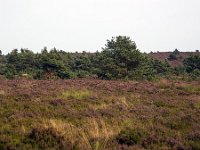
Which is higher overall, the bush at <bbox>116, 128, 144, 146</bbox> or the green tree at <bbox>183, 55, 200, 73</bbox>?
the green tree at <bbox>183, 55, 200, 73</bbox>

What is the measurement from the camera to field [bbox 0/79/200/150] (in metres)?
7.74

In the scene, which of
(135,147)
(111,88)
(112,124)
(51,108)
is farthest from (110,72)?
(135,147)

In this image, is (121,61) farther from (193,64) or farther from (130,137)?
(130,137)

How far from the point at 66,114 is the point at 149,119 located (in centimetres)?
250

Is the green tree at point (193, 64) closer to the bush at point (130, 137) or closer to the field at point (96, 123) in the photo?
the field at point (96, 123)

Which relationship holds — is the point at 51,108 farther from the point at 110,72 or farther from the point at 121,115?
the point at 110,72

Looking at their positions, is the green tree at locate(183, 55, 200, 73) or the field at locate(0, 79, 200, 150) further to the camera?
the green tree at locate(183, 55, 200, 73)

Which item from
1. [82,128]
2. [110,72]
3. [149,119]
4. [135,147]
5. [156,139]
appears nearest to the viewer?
[135,147]

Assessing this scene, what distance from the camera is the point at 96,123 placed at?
30.5ft

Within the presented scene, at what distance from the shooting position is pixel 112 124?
31.4ft

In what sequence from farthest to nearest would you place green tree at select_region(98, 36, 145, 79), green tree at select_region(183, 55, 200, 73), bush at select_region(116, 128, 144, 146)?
green tree at select_region(183, 55, 200, 73) → green tree at select_region(98, 36, 145, 79) → bush at select_region(116, 128, 144, 146)

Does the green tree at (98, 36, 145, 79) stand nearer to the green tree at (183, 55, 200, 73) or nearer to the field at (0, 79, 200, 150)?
the field at (0, 79, 200, 150)

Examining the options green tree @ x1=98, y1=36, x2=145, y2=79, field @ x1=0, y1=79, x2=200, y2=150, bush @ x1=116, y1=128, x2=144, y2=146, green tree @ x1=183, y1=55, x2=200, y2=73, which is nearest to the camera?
field @ x1=0, y1=79, x2=200, y2=150

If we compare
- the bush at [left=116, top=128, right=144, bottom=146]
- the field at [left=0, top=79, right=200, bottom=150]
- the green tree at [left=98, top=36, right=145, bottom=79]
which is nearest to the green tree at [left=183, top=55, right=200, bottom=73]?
the green tree at [left=98, top=36, right=145, bottom=79]
